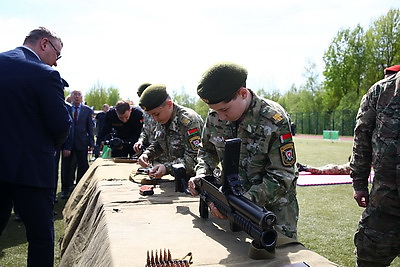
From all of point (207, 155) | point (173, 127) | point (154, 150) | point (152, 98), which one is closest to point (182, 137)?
point (173, 127)

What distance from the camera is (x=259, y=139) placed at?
206 centimetres

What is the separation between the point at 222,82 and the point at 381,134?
1129 millimetres

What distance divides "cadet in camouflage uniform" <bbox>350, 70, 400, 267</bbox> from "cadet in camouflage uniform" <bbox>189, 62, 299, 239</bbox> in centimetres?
59

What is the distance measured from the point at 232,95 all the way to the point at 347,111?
33.8 meters

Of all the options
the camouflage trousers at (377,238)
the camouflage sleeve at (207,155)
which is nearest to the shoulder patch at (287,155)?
the camouflage sleeve at (207,155)

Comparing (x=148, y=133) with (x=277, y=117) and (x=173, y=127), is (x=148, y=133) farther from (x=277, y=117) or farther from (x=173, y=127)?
(x=277, y=117)

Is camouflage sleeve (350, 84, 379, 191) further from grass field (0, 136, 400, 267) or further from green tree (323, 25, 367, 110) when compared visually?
green tree (323, 25, 367, 110)

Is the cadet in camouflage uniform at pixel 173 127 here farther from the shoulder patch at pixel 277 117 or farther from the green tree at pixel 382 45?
the green tree at pixel 382 45

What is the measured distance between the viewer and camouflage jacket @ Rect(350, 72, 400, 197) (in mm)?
2215

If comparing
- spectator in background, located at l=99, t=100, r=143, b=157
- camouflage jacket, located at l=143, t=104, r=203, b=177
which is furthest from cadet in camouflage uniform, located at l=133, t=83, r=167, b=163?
camouflage jacket, located at l=143, t=104, r=203, b=177

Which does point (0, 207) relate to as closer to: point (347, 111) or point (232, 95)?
point (232, 95)

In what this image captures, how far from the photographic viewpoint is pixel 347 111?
108ft

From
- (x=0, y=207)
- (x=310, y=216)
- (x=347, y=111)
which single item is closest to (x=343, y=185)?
(x=310, y=216)

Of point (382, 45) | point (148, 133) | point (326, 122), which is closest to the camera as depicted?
point (148, 133)
